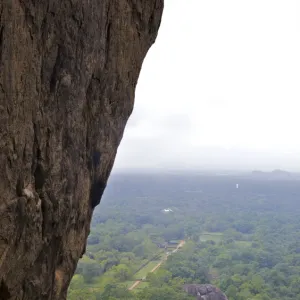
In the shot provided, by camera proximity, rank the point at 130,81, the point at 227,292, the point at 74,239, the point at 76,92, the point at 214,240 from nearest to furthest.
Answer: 1. the point at 76,92
2. the point at 74,239
3. the point at 130,81
4. the point at 227,292
5. the point at 214,240

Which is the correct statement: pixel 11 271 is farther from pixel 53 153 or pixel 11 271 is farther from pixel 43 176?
pixel 53 153

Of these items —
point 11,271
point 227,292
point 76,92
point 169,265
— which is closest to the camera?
point 11,271

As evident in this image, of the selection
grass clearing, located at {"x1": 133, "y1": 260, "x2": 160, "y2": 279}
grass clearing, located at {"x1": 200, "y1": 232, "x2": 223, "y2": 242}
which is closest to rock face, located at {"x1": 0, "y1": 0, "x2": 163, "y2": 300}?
grass clearing, located at {"x1": 133, "y1": 260, "x2": 160, "y2": 279}

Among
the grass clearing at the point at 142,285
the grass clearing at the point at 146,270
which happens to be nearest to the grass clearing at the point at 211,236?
the grass clearing at the point at 146,270

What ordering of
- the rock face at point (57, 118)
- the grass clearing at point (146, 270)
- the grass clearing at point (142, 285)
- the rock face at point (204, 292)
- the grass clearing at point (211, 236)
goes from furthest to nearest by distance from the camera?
the grass clearing at point (211, 236) → the grass clearing at point (146, 270) → the grass clearing at point (142, 285) → the rock face at point (204, 292) → the rock face at point (57, 118)

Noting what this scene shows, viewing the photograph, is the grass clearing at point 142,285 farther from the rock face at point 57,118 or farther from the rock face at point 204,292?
the rock face at point 57,118

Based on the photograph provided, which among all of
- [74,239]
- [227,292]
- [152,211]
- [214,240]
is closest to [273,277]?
[227,292]

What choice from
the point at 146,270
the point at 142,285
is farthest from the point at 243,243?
the point at 142,285
